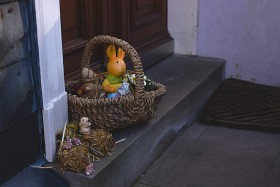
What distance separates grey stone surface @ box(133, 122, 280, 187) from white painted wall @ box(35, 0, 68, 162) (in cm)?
→ 63

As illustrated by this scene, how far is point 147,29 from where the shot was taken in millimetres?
3934

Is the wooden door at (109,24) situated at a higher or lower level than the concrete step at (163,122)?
higher

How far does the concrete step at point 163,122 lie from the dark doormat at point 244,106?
0.29 feet

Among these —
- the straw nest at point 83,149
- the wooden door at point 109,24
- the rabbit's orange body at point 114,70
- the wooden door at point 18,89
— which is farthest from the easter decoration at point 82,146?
the wooden door at point 109,24

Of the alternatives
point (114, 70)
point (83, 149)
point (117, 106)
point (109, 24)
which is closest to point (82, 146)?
point (83, 149)

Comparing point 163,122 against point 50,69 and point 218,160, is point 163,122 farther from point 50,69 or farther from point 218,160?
point 50,69

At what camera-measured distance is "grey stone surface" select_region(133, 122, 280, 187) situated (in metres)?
2.73

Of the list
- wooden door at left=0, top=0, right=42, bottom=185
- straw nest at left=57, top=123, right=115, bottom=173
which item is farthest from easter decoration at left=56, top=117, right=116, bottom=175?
wooden door at left=0, top=0, right=42, bottom=185

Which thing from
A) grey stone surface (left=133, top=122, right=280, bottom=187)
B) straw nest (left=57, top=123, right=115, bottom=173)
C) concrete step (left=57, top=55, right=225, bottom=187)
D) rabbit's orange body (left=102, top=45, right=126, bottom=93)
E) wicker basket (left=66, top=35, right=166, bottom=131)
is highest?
rabbit's orange body (left=102, top=45, right=126, bottom=93)

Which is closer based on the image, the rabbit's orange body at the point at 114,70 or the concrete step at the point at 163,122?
the concrete step at the point at 163,122

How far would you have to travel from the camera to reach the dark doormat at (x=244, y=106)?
3.49 m

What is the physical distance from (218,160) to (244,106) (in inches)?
34.5

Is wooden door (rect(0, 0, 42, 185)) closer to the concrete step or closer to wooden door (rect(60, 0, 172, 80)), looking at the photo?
the concrete step

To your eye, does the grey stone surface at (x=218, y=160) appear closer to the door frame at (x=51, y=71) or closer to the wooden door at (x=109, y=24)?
the door frame at (x=51, y=71)
